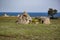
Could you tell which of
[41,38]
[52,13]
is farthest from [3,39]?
[52,13]

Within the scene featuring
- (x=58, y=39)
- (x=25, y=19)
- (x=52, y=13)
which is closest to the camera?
(x=58, y=39)

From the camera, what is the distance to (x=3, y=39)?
1455 cm

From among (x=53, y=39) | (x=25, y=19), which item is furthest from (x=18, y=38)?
(x=25, y=19)

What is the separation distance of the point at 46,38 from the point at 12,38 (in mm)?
3148

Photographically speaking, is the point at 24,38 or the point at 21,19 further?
the point at 21,19

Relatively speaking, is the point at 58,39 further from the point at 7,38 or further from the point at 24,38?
the point at 7,38

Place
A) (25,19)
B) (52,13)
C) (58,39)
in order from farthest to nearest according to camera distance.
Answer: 1. (52,13)
2. (25,19)
3. (58,39)

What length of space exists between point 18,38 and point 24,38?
577mm

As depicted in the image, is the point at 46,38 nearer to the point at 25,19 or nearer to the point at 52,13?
the point at 25,19

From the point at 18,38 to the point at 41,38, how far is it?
6.97 ft

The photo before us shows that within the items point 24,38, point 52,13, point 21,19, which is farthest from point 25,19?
point 52,13

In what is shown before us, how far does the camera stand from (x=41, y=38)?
1478 cm

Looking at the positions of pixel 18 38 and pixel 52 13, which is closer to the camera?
pixel 18 38

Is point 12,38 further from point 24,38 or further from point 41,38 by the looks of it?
Answer: point 41,38
